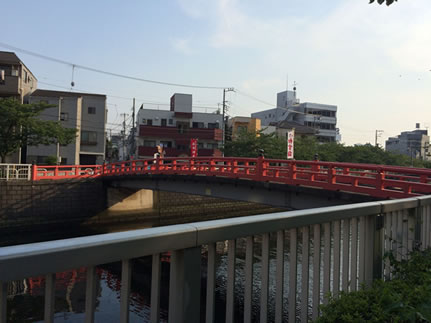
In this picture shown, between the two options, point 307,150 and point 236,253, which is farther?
point 307,150

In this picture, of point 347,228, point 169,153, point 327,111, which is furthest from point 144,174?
point 327,111

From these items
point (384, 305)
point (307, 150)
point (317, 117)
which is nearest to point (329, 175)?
point (384, 305)

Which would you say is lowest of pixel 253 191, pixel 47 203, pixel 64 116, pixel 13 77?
pixel 47 203

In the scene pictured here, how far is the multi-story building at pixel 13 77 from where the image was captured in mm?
30078

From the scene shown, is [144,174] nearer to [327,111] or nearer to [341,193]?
[341,193]

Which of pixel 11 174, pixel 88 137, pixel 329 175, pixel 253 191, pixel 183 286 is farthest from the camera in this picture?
pixel 88 137

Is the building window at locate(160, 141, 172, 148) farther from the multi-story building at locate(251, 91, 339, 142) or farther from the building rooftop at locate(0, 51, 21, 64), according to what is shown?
the multi-story building at locate(251, 91, 339, 142)

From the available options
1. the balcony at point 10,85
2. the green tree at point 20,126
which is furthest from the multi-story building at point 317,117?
the green tree at point 20,126

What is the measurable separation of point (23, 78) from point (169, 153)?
1759 cm

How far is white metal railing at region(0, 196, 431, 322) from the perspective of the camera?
55.1 inches

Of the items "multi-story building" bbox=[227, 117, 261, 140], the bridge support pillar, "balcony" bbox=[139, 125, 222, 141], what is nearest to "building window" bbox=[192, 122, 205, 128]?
"balcony" bbox=[139, 125, 222, 141]

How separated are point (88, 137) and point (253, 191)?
27.7 meters

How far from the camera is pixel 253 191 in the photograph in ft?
46.2

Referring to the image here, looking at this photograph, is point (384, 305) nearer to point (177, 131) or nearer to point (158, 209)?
point (158, 209)
